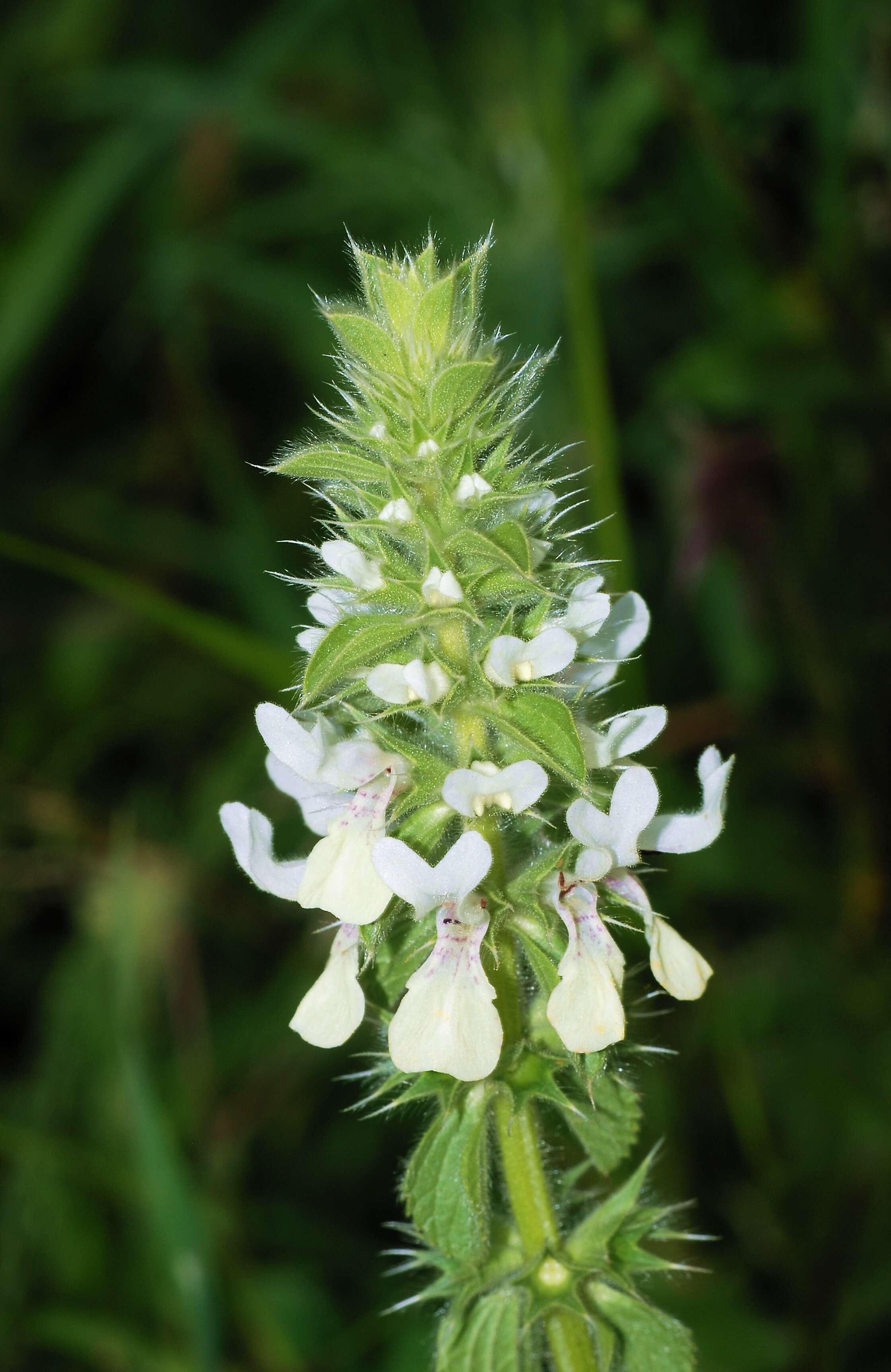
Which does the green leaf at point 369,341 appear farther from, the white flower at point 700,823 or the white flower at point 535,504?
the white flower at point 700,823

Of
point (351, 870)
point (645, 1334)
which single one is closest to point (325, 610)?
point (351, 870)

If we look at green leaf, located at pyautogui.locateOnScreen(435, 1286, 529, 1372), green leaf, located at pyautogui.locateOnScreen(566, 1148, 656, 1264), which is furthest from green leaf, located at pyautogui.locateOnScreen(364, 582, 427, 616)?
green leaf, located at pyautogui.locateOnScreen(435, 1286, 529, 1372)

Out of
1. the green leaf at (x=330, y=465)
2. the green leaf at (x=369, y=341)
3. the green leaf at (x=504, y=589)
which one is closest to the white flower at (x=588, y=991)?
the green leaf at (x=504, y=589)

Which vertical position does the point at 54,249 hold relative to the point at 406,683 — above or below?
above

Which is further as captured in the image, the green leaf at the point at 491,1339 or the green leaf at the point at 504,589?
the green leaf at the point at 491,1339

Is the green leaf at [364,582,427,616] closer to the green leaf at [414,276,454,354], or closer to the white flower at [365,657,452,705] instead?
the white flower at [365,657,452,705]

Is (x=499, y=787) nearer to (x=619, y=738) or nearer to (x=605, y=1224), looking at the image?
(x=619, y=738)
